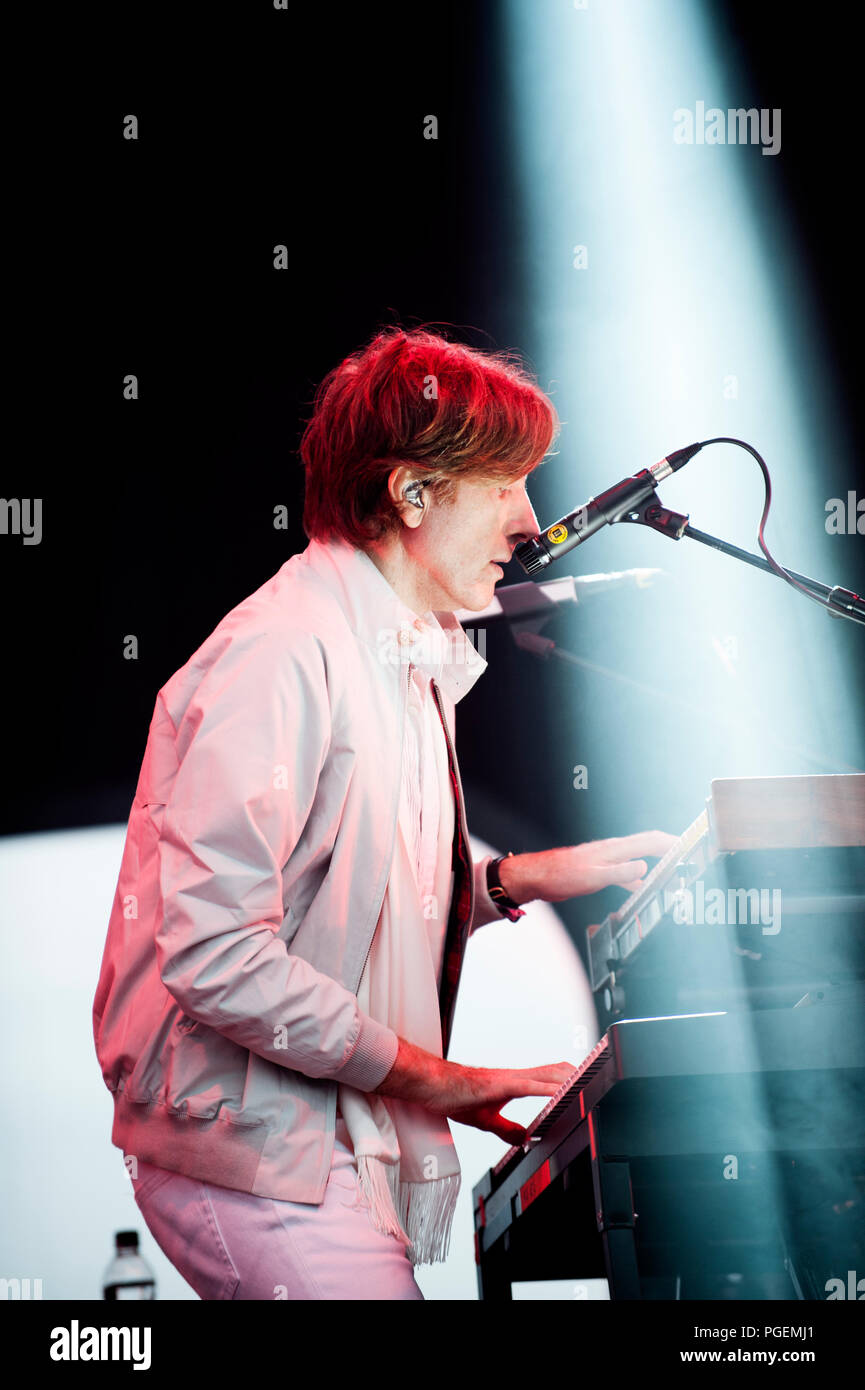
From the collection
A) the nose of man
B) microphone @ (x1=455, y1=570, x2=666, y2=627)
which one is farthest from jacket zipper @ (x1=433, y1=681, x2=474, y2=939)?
microphone @ (x1=455, y1=570, x2=666, y2=627)

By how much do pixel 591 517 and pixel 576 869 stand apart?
0.75m

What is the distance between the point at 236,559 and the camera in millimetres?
2748

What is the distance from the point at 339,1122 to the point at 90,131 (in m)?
2.24

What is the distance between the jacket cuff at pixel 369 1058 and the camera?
5.07 feet

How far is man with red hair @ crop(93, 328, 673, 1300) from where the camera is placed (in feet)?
4.98

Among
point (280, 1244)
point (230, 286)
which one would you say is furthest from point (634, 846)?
point (230, 286)

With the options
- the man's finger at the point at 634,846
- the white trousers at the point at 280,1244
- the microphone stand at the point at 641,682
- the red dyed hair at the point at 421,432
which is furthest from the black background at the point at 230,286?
the white trousers at the point at 280,1244

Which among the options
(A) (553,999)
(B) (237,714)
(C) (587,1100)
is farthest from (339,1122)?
(A) (553,999)

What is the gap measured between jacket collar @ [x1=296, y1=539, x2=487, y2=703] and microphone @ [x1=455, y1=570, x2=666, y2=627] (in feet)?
1.86

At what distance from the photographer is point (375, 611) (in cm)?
186

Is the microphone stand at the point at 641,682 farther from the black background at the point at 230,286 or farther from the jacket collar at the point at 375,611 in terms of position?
the jacket collar at the point at 375,611

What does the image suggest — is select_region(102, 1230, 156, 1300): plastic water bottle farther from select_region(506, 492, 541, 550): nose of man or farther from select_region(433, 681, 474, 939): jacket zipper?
select_region(506, 492, 541, 550): nose of man

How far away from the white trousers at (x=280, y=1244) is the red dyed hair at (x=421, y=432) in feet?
3.21
